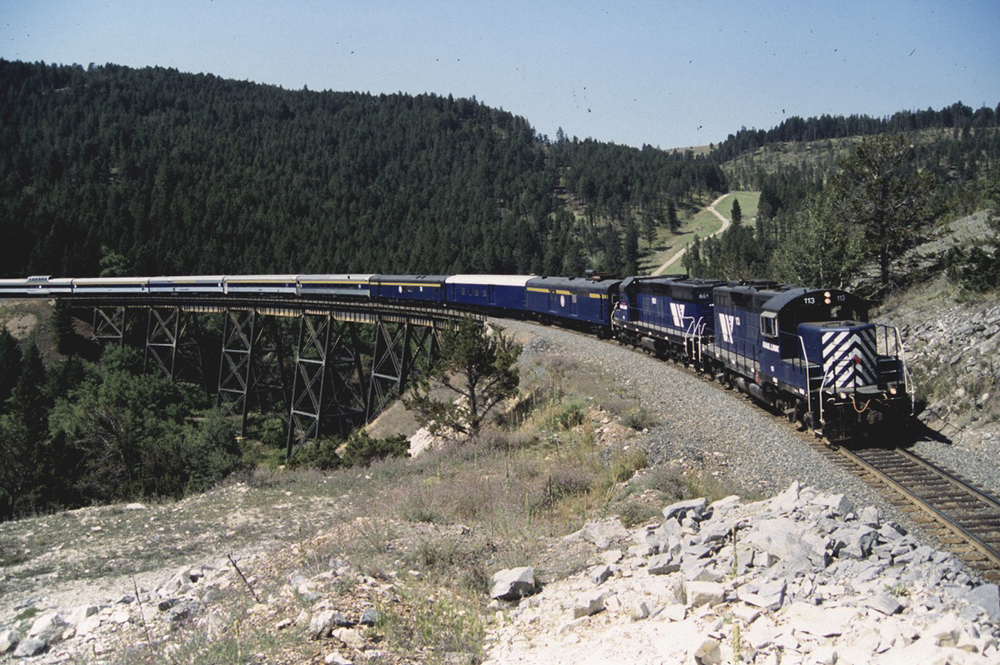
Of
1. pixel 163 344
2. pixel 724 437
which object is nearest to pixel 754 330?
pixel 724 437

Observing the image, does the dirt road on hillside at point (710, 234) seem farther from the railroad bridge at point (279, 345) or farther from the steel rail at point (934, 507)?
the steel rail at point (934, 507)

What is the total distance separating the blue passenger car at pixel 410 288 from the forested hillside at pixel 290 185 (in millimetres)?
35018

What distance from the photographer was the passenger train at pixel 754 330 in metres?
14.7

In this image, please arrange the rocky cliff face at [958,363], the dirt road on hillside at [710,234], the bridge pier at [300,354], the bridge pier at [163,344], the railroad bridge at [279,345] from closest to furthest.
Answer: the rocky cliff face at [958,363] < the bridge pier at [300,354] < the railroad bridge at [279,345] < the bridge pier at [163,344] < the dirt road on hillside at [710,234]

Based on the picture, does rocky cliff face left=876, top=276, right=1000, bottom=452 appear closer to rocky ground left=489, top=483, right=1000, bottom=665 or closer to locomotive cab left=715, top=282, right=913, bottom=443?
locomotive cab left=715, top=282, right=913, bottom=443

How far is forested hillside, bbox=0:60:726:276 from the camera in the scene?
84.2m

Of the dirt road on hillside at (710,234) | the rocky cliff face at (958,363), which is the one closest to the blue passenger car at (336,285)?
the rocky cliff face at (958,363)

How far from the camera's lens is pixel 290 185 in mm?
121188

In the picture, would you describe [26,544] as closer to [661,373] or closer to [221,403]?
[661,373]

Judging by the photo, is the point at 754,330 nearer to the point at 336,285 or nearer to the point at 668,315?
the point at 668,315

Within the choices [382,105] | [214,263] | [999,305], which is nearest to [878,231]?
[999,305]

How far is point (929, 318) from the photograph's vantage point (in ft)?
72.1

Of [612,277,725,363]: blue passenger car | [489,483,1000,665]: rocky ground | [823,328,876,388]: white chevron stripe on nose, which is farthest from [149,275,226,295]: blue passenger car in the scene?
[489,483,1000,665]: rocky ground

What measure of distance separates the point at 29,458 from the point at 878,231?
106 ft
